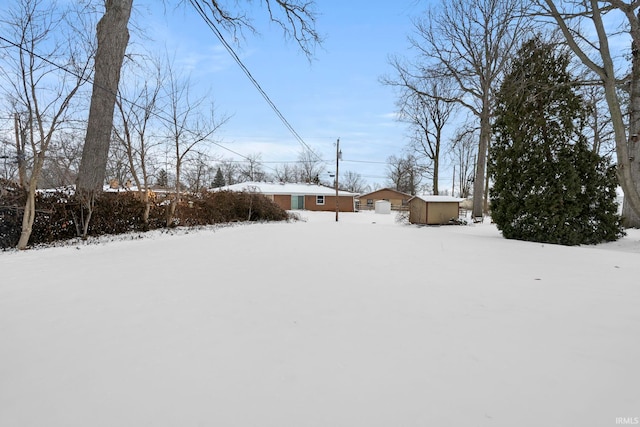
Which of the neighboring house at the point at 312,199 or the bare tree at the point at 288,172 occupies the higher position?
the bare tree at the point at 288,172

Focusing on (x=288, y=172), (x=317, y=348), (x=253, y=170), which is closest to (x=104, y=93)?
(x=317, y=348)

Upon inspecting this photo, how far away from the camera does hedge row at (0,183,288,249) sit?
19.3 feet

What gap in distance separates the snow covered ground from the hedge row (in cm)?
304

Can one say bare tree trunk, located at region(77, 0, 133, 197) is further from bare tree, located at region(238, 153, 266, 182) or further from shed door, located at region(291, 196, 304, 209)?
bare tree, located at region(238, 153, 266, 182)

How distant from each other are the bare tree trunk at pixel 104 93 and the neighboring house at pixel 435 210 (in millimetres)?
13060

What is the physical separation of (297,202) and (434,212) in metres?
18.5

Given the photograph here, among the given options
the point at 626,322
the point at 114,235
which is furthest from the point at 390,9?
the point at 114,235

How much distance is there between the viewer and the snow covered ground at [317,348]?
1.40 metres

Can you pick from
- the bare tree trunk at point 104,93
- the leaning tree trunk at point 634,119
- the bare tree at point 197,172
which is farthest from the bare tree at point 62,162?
the leaning tree trunk at point 634,119

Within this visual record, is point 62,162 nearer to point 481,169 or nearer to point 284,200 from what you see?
point 481,169

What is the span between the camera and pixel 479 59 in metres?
14.9

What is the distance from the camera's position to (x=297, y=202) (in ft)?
103

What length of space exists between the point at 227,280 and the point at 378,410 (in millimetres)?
2590

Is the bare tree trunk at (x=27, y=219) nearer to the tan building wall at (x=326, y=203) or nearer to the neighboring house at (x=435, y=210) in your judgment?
the neighboring house at (x=435, y=210)
